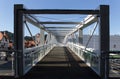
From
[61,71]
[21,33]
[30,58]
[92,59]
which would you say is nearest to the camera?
[21,33]

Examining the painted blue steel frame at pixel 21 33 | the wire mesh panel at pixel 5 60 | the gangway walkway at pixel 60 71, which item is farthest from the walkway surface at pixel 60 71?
the wire mesh panel at pixel 5 60

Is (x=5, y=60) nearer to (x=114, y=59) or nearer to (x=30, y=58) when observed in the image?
(x=30, y=58)

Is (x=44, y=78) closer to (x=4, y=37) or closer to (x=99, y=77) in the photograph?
(x=99, y=77)

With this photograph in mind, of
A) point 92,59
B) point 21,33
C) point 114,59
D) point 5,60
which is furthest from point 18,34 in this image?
→ point 5,60

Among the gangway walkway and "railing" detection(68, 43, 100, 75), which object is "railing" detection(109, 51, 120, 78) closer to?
"railing" detection(68, 43, 100, 75)

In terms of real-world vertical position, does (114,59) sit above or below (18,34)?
below

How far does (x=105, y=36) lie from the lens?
1242 centimetres

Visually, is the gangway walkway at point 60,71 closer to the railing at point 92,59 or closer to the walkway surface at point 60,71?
the walkway surface at point 60,71

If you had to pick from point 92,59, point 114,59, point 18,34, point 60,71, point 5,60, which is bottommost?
point 5,60

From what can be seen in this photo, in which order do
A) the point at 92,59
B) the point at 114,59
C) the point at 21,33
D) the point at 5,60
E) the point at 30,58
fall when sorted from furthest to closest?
the point at 5,60, the point at 30,58, the point at 92,59, the point at 114,59, the point at 21,33

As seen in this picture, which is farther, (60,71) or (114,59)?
(60,71)

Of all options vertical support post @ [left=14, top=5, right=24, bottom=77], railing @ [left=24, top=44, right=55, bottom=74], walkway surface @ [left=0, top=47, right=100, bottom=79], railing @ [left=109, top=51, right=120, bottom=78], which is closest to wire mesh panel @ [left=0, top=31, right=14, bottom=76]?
vertical support post @ [left=14, top=5, right=24, bottom=77]

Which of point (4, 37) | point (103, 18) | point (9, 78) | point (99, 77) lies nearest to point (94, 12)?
point (103, 18)

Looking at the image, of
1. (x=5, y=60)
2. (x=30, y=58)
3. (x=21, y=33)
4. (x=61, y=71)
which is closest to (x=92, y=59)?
(x=61, y=71)
